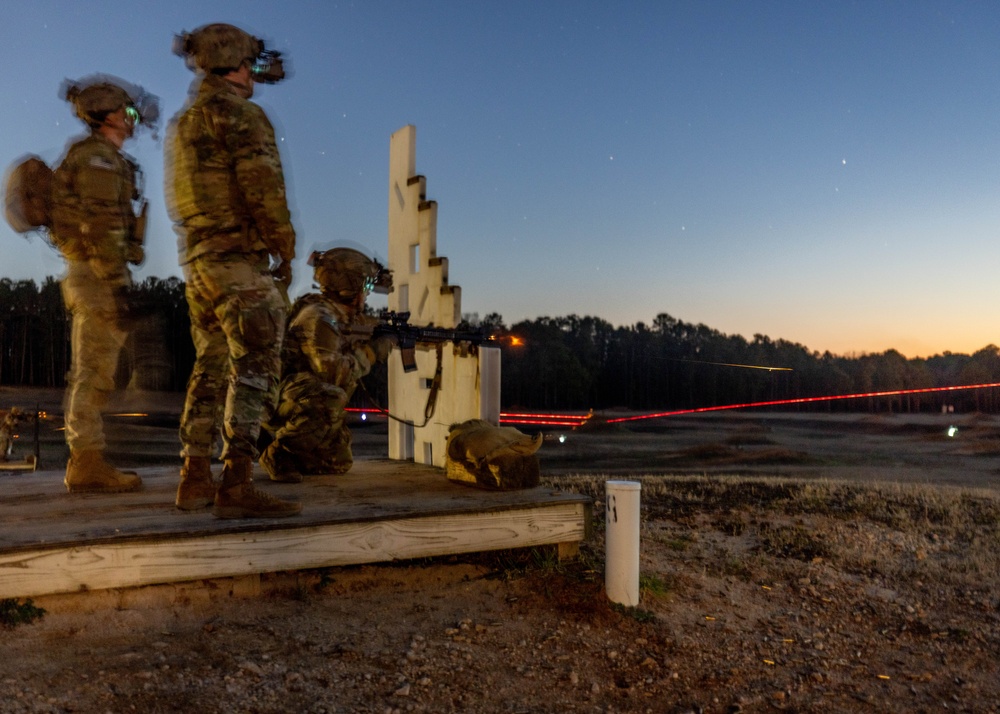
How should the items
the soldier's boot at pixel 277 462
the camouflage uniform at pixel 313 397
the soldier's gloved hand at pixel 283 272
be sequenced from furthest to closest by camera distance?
1. the camouflage uniform at pixel 313 397
2. the soldier's boot at pixel 277 462
3. the soldier's gloved hand at pixel 283 272

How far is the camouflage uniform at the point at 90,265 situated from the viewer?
4082mm

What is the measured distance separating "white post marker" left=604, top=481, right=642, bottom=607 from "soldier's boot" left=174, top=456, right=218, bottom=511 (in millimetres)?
2202

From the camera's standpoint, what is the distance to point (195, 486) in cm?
379

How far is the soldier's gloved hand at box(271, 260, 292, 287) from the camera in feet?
12.8

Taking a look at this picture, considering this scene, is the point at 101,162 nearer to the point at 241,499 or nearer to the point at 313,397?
the point at 313,397

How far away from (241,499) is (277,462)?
152cm

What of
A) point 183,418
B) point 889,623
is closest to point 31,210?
point 183,418

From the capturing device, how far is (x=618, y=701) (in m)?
2.87

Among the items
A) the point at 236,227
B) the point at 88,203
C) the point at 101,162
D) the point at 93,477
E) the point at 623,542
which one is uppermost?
the point at 101,162

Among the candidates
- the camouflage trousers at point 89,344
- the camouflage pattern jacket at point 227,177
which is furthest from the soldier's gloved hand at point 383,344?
the camouflage pattern jacket at point 227,177

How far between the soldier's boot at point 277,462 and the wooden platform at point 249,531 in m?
0.18

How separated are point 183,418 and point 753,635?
333 cm

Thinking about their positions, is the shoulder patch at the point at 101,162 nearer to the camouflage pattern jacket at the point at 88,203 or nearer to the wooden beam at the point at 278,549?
the camouflage pattern jacket at the point at 88,203

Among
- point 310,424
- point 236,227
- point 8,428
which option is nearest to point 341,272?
point 310,424
